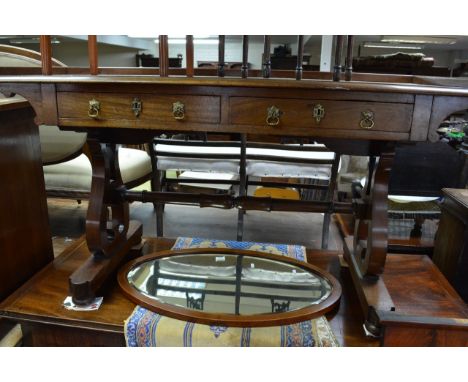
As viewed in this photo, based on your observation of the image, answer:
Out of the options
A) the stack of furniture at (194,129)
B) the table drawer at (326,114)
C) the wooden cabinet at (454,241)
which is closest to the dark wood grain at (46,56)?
the stack of furniture at (194,129)

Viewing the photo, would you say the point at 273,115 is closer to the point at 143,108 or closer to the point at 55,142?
the point at 143,108

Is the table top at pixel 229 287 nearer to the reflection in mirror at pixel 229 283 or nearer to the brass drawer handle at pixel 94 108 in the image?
the reflection in mirror at pixel 229 283

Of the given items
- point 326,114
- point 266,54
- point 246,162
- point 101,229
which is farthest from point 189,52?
point 246,162

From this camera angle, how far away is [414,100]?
0.98 m

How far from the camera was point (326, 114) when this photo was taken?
3.30 feet

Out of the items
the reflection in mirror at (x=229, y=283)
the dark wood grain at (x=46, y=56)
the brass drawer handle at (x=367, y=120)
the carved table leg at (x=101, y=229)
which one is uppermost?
the dark wood grain at (x=46, y=56)

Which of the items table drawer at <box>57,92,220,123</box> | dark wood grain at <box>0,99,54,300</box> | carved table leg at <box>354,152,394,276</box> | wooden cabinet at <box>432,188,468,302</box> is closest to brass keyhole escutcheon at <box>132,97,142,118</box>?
table drawer at <box>57,92,220,123</box>

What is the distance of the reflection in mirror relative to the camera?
1214 mm

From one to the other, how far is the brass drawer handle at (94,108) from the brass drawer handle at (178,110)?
205 millimetres

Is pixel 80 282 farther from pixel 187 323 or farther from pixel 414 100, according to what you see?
pixel 414 100

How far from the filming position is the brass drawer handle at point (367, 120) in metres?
0.99

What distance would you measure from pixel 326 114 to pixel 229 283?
0.65 metres

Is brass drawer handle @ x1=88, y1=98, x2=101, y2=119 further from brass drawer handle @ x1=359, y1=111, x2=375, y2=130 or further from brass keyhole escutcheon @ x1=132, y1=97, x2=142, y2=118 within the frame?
brass drawer handle @ x1=359, y1=111, x2=375, y2=130

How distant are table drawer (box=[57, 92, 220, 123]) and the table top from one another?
1.77ft
